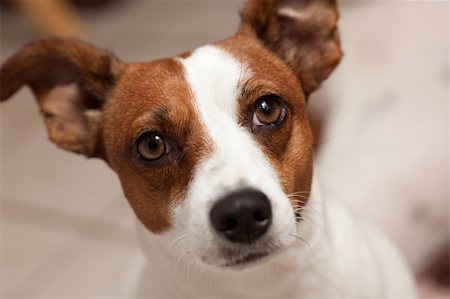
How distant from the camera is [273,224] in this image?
3.87 ft

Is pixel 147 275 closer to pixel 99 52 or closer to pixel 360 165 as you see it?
pixel 99 52

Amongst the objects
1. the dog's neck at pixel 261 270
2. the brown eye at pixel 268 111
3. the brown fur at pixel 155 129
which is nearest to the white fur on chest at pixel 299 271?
the dog's neck at pixel 261 270

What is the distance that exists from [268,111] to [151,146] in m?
0.25

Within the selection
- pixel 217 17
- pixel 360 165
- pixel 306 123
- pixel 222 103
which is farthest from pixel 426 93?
pixel 217 17

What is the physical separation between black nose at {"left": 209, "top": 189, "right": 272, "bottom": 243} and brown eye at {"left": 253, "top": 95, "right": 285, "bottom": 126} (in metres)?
0.22

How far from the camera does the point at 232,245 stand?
119cm

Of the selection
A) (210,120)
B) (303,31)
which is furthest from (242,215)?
(303,31)

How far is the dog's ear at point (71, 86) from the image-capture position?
1.44m

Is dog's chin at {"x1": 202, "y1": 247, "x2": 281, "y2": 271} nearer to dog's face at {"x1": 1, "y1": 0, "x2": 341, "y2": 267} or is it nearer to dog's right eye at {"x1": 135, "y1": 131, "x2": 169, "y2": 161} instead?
dog's face at {"x1": 1, "y1": 0, "x2": 341, "y2": 267}

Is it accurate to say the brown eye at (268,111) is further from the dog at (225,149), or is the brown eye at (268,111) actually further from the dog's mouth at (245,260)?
the dog's mouth at (245,260)

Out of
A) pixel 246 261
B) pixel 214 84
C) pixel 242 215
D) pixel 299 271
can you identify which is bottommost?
pixel 299 271

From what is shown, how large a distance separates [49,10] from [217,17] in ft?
3.01

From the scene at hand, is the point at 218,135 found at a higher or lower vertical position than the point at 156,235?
higher

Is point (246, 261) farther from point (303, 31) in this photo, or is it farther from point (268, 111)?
point (303, 31)
